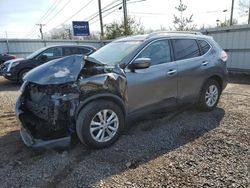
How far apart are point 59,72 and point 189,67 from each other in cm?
249

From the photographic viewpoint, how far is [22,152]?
3705 mm

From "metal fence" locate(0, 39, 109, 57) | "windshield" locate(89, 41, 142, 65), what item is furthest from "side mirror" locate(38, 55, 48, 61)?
"metal fence" locate(0, 39, 109, 57)

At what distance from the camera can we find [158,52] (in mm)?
4363

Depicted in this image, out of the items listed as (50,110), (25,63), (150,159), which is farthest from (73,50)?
(150,159)

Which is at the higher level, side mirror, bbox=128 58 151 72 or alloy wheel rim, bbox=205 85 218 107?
side mirror, bbox=128 58 151 72

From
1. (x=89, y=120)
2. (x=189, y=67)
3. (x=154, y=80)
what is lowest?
(x=89, y=120)

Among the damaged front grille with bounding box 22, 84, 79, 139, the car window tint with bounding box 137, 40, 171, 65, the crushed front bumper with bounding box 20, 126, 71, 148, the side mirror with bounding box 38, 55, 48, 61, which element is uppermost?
the car window tint with bounding box 137, 40, 171, 65

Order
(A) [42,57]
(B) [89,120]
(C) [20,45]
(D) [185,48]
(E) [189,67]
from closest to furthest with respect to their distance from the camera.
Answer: (B) [89,120]
(E) [189,67]
(D) [185,48]
(A) [42,57]
(C) [20,45]

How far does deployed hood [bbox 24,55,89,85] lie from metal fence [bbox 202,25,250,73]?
8.84 metres

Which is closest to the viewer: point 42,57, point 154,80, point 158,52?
point 154,80

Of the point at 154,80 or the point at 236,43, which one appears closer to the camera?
the point at 154,80

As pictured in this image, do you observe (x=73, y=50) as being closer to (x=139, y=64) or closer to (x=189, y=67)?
(x=189, y=67)

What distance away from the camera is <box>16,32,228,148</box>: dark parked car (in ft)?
11.3

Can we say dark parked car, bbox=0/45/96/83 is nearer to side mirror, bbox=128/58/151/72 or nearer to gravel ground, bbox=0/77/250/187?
gravel ground, bbox=0/77/250/187
